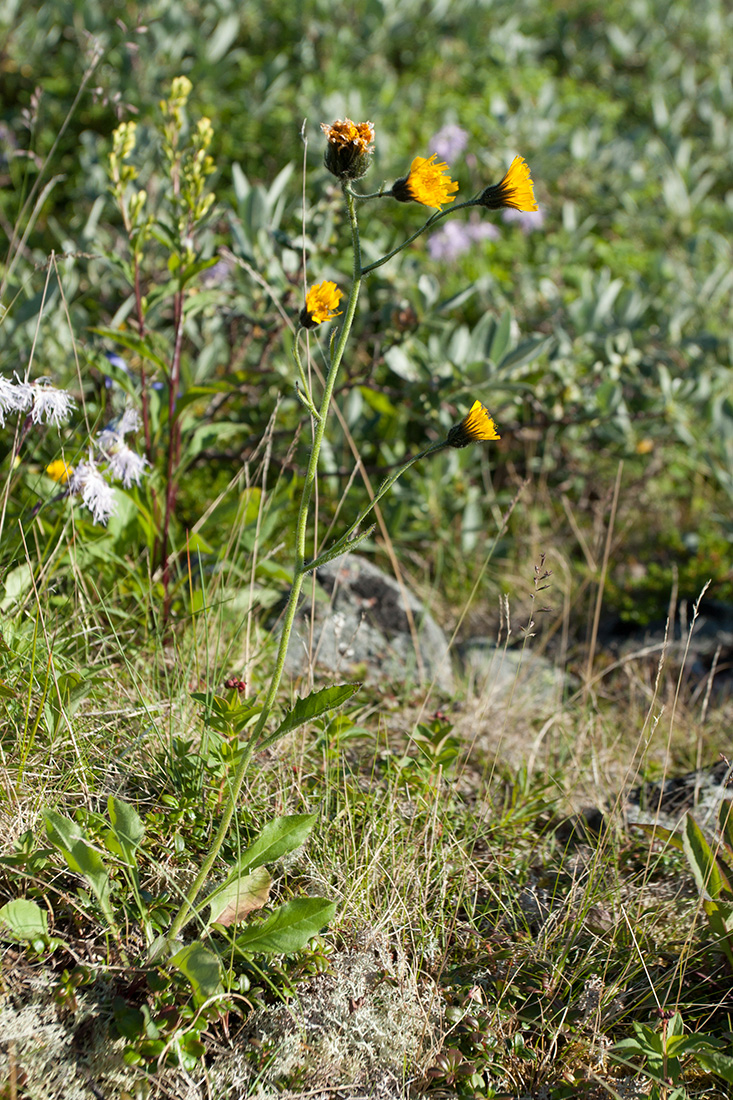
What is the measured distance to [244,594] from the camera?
2.62 meters

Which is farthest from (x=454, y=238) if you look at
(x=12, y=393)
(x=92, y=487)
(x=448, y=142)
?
(x=12, y=393)

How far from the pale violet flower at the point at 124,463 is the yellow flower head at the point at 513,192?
123 centimetres

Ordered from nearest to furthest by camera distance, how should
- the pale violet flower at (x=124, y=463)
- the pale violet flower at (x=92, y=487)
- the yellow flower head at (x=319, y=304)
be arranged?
the yellow flower head at (x=319, y=304) → the pale violet flower at (x=92, y=487) → the pale violet flower at (x=124, y=463)

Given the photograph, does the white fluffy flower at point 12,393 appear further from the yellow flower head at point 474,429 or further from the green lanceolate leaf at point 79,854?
the yellow flower head at point 474,429

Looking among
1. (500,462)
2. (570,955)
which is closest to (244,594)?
(570,955)

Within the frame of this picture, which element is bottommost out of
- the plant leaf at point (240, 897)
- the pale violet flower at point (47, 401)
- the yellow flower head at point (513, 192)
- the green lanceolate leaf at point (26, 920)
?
the plant leaf at point (240, 897)

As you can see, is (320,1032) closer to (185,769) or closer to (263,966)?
(263,966)

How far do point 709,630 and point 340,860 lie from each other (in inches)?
90.1

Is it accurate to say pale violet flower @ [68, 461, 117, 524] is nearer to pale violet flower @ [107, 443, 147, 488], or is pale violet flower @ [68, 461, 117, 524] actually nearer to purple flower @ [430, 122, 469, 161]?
pale violet flower @ [107, 443, 147, 488]

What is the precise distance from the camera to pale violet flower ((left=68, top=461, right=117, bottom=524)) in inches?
86.4

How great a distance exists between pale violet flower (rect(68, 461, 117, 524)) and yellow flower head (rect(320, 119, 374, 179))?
107 cm

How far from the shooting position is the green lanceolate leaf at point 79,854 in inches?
63.5

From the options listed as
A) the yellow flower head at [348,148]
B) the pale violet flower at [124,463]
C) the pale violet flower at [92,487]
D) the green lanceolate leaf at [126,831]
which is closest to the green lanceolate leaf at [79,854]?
the green lanceolate leaf at [126,831]

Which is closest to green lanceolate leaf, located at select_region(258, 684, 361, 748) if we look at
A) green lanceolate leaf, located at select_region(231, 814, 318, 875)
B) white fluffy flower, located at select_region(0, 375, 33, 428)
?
green lanceolate leaf, located at select_region(231, 814, 318, 875)
